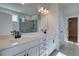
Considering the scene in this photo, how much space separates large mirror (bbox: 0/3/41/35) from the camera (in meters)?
1.63

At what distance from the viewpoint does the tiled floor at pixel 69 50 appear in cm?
167

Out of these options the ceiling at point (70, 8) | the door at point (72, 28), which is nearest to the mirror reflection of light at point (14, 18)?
the ceiling at point (70, 8)

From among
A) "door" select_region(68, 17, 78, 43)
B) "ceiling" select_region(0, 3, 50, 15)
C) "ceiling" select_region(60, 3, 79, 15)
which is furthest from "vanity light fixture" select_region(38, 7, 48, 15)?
"door" select_region(68, 17, 78, 43)

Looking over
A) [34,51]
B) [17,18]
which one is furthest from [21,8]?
[34,51]

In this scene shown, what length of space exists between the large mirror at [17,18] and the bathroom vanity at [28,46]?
0.21 metres

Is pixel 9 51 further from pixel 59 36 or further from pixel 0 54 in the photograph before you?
pixel 59 36

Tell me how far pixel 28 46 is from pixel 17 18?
0.51 metres

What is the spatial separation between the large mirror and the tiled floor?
572 millimetres

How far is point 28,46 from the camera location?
58.9 inches

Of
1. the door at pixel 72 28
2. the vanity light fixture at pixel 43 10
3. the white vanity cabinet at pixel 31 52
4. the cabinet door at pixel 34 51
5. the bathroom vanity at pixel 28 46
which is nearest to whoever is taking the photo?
the bathroom vanity at pixel 28 46

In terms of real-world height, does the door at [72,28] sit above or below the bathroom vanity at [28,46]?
above

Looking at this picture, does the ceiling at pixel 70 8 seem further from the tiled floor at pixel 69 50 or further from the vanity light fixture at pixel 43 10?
the tiled floor at pixel 69 50

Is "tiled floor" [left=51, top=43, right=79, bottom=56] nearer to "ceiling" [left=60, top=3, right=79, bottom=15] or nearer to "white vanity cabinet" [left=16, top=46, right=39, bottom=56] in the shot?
"white vanity cabinet" [left=16, top=46, right=39, bottom=56]

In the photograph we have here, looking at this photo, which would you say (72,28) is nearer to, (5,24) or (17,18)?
(17,18)
